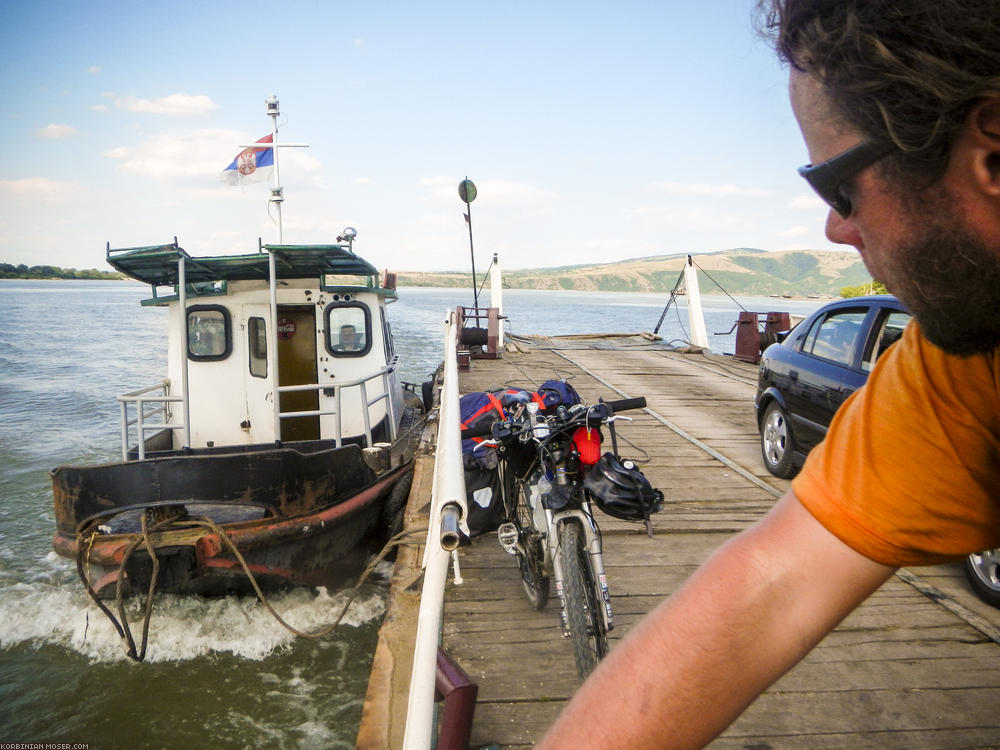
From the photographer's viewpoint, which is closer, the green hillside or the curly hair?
the curly hair

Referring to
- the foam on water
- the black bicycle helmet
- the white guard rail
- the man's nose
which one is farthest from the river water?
the man's nose

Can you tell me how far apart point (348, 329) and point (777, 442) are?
5624 mm

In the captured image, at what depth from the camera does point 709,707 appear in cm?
76

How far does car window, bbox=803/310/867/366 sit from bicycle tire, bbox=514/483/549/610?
3.26m

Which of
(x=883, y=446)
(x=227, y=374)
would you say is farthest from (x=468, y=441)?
(x=227, y=374)

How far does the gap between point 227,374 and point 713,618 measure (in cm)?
873

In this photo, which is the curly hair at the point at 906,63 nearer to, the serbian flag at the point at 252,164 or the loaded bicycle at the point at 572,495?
the loaded bicycle at the point at 572,495

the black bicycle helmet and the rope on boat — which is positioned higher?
the black bicycle helmet

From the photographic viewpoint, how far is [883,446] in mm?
842

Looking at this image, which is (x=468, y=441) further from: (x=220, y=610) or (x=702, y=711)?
(x=220, y=610)

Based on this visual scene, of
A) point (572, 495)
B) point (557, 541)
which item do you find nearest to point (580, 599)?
point (557, 541)

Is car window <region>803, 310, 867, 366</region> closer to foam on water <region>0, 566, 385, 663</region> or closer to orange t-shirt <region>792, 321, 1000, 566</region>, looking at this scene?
foam on water <region>0, 566, 385, 663</region>

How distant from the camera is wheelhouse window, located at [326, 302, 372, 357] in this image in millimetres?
9062

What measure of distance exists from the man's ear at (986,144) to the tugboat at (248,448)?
5.38 metres
